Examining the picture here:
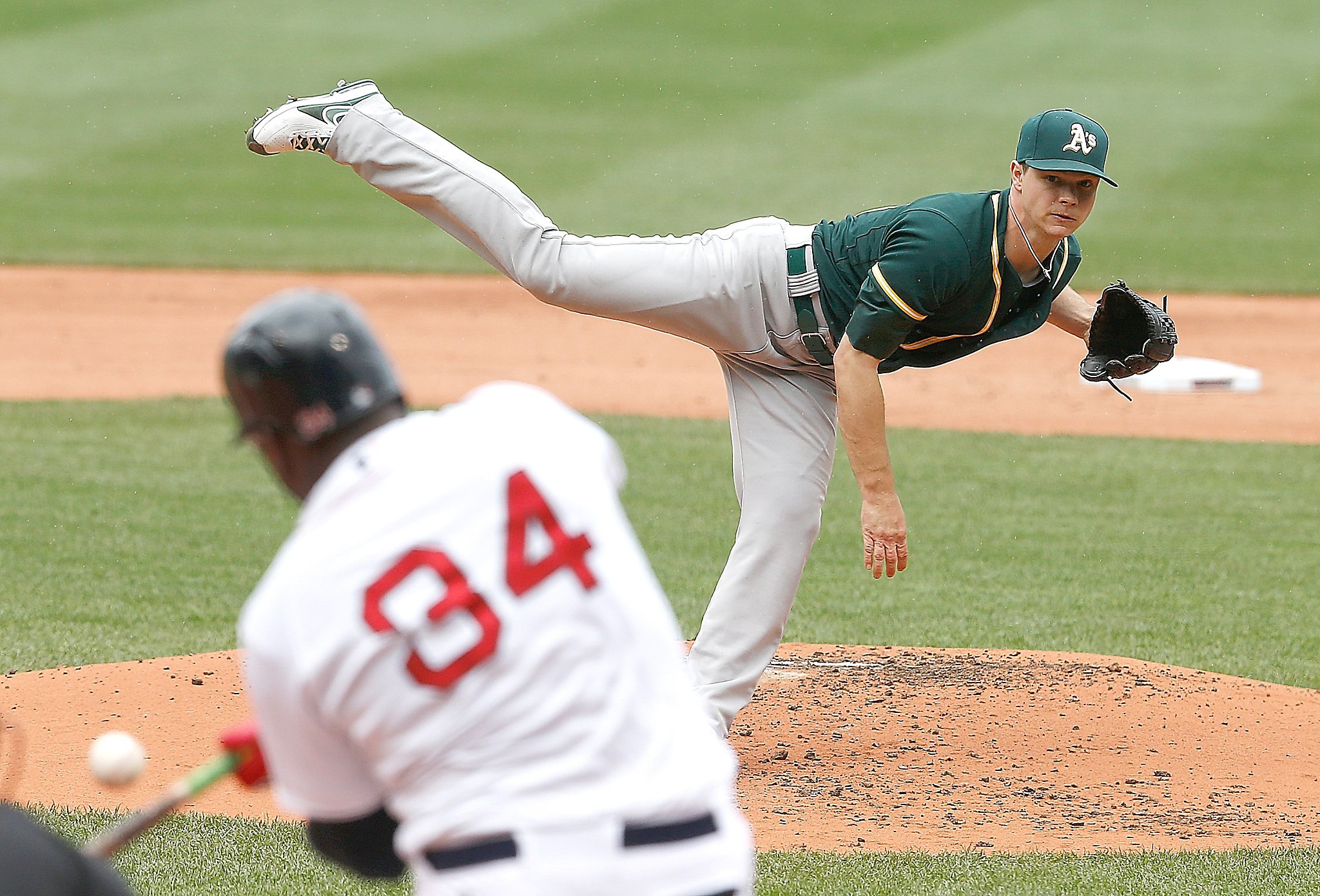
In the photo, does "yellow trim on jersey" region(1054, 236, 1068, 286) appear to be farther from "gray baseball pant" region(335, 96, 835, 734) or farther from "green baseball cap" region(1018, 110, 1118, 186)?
"gray baseball pant" region(335, 96, 835, 734)

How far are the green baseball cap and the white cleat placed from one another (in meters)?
2.05

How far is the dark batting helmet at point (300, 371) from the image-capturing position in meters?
2.13

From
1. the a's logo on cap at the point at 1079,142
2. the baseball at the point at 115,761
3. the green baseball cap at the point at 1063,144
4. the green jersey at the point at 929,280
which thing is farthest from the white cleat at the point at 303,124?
the baseball at the point at 115,761

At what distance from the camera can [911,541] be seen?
8312 millimetres

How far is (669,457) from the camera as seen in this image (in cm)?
1000

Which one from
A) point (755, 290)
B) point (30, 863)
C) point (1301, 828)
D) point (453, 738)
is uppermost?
point (755, 290)

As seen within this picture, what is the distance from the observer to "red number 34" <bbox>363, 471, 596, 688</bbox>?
6.63 ft

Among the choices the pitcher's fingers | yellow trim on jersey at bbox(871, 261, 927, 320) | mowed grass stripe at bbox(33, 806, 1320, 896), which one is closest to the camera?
mowed grass stripe at bbox(33, 806, 1320, 896)

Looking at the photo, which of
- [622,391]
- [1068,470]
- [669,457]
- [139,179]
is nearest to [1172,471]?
[1068,470]

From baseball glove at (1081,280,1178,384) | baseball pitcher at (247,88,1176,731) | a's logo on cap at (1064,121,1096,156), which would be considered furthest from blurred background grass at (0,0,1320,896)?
a's logo on cap at (1064,121,1096,156)

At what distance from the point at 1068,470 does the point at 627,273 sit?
5616mm

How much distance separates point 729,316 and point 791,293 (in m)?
0.20

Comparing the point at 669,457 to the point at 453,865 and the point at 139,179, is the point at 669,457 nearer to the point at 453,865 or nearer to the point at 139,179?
the point at 453,865

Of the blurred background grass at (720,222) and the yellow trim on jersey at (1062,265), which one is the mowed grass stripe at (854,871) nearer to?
the blurred background grass at (720,222)
